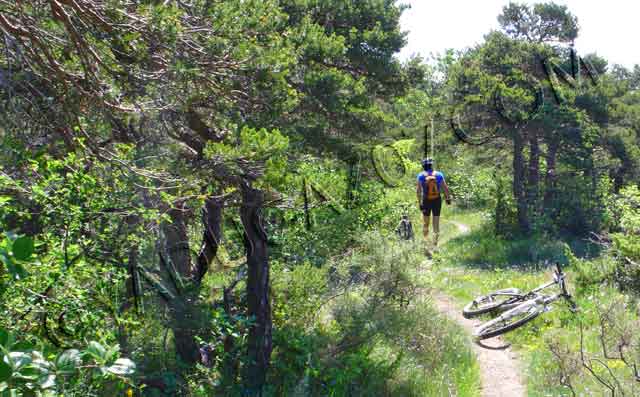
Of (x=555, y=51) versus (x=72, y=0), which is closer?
(x=72, y=0)

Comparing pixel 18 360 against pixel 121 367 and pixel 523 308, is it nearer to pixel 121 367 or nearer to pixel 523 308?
pixel 121 367

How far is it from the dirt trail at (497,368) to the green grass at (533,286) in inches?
6.9

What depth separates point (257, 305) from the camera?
8672 mm

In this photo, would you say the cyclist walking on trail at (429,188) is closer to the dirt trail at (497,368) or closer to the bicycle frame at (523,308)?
the bicycle frame at (523,308)

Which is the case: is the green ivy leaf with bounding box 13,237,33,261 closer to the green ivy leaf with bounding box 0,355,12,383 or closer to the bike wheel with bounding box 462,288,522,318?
the green ivy leaf with bounding box 0,355,12,383

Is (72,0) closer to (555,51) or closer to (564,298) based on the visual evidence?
(564,298)

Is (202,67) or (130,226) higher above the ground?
(202,67)

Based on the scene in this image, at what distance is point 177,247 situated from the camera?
904 cm

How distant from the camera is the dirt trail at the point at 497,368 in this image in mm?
9203

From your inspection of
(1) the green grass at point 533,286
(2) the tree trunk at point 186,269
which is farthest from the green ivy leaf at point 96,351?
(1) the green grass at point 533,286

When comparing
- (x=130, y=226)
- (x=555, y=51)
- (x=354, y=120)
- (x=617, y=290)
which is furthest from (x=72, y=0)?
(x=555, y=51)

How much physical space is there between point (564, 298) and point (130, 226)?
339 inches

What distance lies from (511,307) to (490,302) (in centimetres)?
53

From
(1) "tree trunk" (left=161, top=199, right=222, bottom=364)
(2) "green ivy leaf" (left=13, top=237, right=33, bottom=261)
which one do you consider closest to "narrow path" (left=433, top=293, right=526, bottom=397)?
(1) "tree trunk" (left=161, top=199, right=222, bottom=364)
